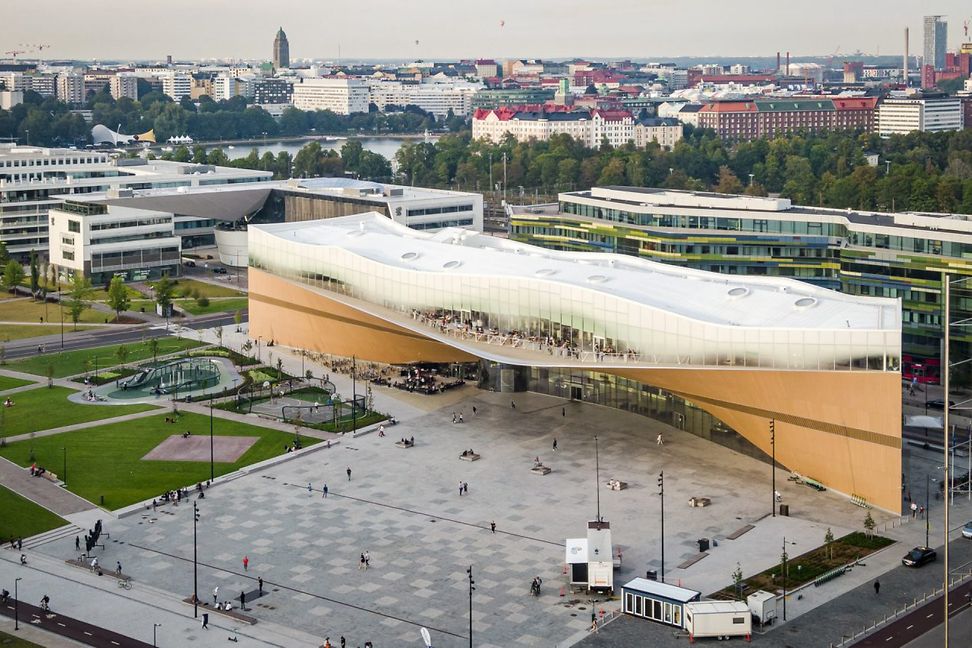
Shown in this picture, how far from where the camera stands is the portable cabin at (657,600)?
5047 cm

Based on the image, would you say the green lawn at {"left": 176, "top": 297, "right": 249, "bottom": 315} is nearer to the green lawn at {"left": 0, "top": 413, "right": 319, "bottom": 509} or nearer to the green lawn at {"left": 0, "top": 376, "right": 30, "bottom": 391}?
the green lawn at {"left": 0, "top": 376, "right": 30, "bottom": 391}

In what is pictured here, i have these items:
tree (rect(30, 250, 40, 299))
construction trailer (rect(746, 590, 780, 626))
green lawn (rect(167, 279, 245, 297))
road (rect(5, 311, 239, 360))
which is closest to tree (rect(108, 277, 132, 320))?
road (rect(5, 311, 239, 360))

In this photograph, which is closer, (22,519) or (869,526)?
(869,526)

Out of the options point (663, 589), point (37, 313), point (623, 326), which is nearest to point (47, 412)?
point (37, 313)

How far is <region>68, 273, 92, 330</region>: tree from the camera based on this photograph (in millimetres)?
103938

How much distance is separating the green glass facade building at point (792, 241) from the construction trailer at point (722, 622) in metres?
26.0

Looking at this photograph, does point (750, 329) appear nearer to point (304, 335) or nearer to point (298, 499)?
point (298, 499)

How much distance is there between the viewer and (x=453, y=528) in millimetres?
60781

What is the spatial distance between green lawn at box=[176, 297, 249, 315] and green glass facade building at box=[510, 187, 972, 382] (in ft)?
79.5

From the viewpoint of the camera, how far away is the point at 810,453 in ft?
212

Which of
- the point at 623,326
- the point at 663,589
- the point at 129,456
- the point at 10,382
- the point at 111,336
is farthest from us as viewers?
the point at 111,336

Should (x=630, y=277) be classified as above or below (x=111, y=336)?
above

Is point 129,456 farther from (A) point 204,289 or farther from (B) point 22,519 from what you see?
(A) point 204,289

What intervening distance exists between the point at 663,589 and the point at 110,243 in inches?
3324
